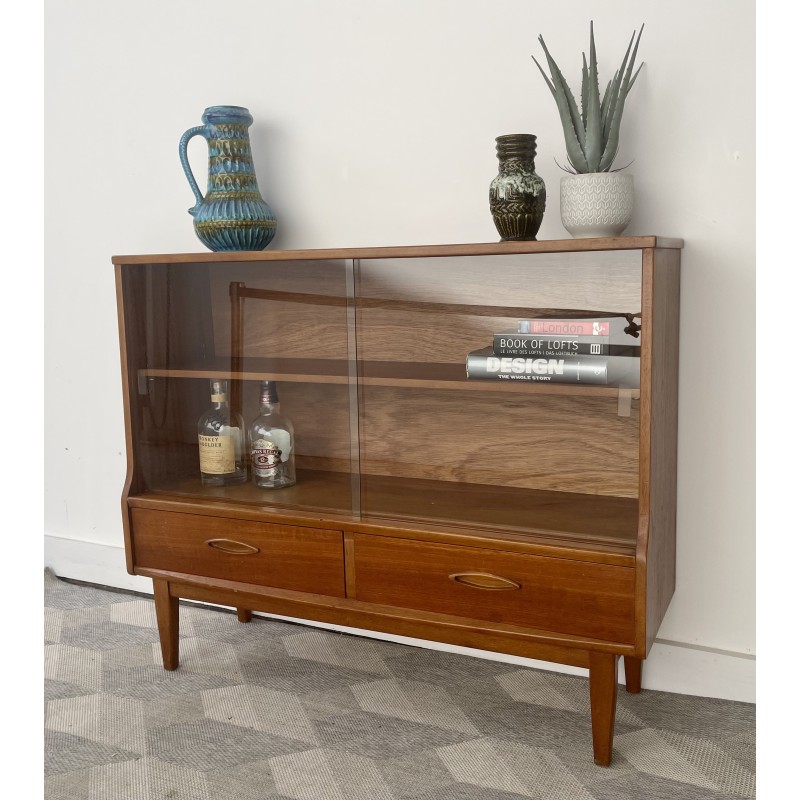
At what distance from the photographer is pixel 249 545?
1.79 metres

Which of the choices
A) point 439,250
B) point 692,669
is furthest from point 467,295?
point 692,669

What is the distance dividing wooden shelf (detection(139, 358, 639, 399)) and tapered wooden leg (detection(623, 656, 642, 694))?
0.68 meters

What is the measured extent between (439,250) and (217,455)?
2.45 ft

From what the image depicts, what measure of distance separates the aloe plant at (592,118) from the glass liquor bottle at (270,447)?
0.83 metres

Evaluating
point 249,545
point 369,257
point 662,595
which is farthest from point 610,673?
point 369,257

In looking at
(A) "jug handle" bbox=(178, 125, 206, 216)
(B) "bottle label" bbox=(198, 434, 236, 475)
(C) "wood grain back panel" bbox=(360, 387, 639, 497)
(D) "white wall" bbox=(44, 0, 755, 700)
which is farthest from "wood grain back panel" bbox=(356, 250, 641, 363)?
(A) "jug handle" bbox=(178, 125, 206, 216)

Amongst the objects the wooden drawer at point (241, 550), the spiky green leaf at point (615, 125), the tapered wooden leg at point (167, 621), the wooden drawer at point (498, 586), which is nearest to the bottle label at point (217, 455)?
the wooden drawer at point (241, 550)

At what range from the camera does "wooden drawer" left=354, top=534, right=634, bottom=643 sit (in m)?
1.47

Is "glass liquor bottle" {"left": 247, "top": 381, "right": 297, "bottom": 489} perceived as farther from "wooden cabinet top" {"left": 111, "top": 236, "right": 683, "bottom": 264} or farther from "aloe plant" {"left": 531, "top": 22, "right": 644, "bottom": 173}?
"aloe plant" {"left": 531, "top": 22, "right": 644, "bottom": 173}

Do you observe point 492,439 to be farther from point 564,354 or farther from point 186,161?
point 186,161

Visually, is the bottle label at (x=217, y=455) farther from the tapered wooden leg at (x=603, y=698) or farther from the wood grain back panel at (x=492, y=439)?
the tapered wooden leg at (x=603, y=698)
